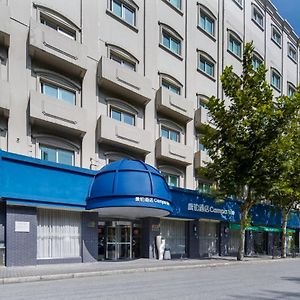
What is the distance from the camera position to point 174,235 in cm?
2822

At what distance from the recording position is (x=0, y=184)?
17.4 metres

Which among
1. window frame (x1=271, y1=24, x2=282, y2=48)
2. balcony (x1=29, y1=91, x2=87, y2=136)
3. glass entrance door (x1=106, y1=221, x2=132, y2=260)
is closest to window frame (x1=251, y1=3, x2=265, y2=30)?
window frame (x1=271, y1=24, x2=282, y2=48)

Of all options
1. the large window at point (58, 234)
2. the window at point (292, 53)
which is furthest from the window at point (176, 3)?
the window at point (292, 53)

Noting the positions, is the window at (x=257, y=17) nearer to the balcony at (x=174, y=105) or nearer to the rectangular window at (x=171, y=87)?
the rectangular window at (x=171, y=87)

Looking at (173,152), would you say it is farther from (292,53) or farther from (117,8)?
(292,53)

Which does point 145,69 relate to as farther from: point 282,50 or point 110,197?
point 282,50

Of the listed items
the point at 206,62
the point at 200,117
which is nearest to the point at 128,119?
the point at 200,117

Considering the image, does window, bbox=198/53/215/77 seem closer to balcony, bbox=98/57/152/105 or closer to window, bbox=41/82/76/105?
balcony, bbox=98/57/152/105

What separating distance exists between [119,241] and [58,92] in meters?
8.55

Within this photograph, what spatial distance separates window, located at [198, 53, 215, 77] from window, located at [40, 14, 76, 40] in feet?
39.6

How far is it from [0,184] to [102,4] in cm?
1160

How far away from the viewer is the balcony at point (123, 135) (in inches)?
890

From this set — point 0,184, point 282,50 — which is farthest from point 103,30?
point 282,50

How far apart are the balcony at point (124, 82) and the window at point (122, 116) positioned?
0.88 meters
